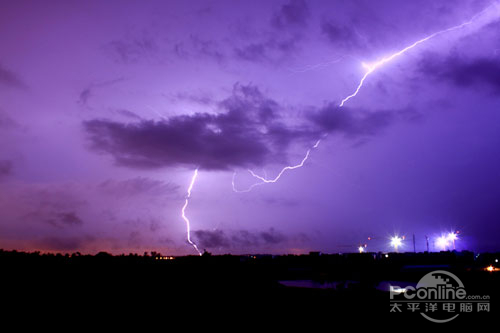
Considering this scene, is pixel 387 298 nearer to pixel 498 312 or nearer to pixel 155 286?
pixel 498 312

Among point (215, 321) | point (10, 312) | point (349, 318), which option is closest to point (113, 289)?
point (10, 312)

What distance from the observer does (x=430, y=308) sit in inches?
405

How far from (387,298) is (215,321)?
185 inches

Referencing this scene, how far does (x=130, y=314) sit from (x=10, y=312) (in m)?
3.14

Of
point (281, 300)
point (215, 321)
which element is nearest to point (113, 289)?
point (215, 321)

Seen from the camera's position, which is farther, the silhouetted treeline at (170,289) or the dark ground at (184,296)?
the silhouetted treeline at (170,289)

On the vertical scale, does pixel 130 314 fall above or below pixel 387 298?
below

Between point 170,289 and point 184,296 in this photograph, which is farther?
point 170,289

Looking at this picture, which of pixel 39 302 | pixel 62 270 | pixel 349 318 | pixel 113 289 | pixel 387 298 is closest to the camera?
pixel 349 318

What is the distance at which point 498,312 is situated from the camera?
10.3 metres

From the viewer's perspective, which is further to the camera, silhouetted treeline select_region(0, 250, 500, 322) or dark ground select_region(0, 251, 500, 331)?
silhouetted treeline select_region(0, 250, 500, 322)

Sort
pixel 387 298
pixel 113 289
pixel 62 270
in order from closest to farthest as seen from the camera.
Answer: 1. pixel 387 298
2. pixel 113 289
3. pixel 62 270

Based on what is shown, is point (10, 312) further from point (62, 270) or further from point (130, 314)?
point (62, 270)

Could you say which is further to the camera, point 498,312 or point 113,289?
point 113,289
